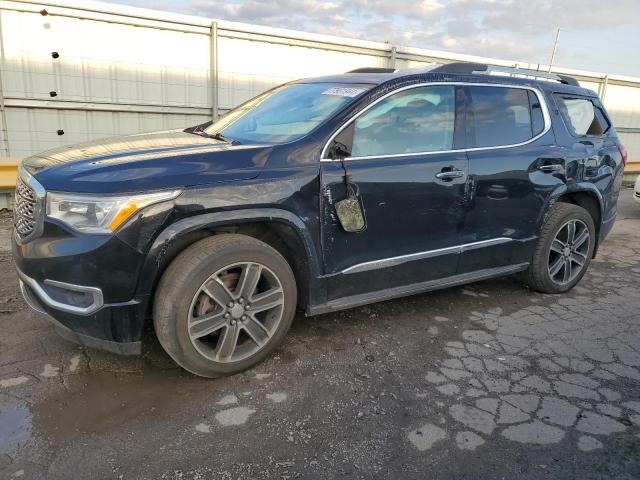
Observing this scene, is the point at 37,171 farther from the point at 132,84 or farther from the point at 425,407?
the point at 132,84

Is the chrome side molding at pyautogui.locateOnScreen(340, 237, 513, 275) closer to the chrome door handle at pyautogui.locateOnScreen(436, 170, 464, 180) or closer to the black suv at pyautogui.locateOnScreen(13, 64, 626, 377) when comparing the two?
the black suv at pyautogui.locateOnScreen(13, 64, 626, 377)

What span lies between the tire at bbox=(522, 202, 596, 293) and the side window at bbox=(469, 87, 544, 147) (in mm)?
765

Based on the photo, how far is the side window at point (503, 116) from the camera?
149 inches

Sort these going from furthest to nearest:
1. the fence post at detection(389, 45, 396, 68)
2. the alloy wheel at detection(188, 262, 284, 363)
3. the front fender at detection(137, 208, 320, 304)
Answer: the fence post at detection(389, 45, 396, 68)
the alloy wheel at detection(188, 262, 284, 363)
the front fender at detection(137, 208, 320, 304)

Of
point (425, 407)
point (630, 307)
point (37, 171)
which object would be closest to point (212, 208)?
point (37, 171)

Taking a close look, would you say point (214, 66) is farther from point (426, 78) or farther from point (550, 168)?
point (550, 168)

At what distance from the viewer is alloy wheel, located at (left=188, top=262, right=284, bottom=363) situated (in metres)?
2.83

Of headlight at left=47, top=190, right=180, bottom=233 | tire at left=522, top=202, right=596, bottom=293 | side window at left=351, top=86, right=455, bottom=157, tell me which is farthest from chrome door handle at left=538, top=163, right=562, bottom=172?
headlight at left=47, top=190, right=180, bottom=233

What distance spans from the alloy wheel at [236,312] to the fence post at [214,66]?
6.06 metres

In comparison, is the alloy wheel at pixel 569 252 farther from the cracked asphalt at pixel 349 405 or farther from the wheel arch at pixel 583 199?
the cracked asphalt at pixel 349 405

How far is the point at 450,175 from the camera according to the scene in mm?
3533

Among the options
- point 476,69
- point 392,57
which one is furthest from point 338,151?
point 392,57

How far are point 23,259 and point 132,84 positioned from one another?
5530 millimetres

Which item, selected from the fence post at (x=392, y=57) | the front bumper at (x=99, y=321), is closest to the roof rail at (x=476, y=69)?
the front bumper at (x=99, y=321)
